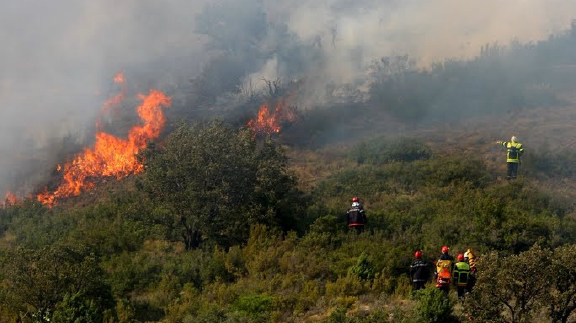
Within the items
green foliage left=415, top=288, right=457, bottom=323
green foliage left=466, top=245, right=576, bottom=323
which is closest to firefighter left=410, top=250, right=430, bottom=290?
green foliage left=415, top=288, right=457, bottom=323

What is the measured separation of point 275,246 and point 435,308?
818 cm

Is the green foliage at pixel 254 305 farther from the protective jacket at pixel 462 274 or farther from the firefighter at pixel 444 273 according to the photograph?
the protective jacket at pixel 462 274

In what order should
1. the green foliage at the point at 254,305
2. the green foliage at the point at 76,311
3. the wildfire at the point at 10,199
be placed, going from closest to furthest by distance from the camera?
1. the green foliage at the point at 76,311
2. the green foliage at the point at 254,305
3. the wildfire at the point at 10,199

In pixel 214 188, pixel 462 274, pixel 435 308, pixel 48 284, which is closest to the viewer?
pixel 435 308

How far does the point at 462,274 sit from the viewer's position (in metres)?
12.4

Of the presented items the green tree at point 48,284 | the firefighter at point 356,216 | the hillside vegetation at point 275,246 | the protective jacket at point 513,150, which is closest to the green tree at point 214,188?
the hillside vegetation at point 275,246

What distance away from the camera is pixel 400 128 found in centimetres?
4031

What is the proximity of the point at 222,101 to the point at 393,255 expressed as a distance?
30.1 meters

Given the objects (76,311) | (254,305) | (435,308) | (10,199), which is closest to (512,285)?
(435,308)

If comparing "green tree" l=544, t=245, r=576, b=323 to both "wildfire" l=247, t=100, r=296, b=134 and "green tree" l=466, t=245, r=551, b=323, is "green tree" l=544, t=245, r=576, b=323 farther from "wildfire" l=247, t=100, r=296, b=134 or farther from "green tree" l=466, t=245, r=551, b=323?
"wildfire" l=247, t=100, r=296, b=134

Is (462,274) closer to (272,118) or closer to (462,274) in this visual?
(462,274)

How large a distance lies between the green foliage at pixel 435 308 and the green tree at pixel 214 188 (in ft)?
31.1

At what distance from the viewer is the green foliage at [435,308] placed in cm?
1110

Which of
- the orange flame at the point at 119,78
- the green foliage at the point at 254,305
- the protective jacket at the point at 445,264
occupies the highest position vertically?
the orange flame at the point at 119,78
